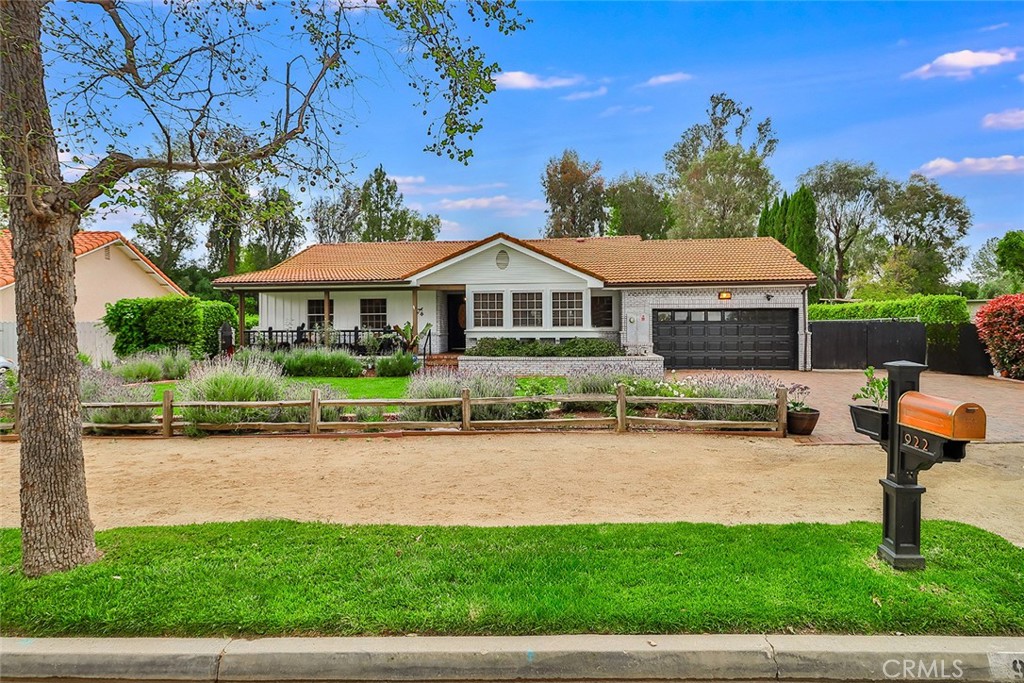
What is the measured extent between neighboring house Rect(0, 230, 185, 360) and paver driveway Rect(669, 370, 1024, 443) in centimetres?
1954

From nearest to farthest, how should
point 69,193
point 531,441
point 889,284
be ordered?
point 69,193
point 531,441
point 889,284

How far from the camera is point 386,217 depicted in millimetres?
42938

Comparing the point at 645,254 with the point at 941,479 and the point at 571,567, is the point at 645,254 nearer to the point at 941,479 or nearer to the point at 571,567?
the point at 941,479

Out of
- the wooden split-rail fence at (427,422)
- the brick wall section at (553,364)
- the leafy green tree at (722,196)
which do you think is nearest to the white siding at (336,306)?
the brick wall section at (553,364)

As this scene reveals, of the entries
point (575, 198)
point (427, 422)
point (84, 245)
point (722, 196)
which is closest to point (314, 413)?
point (427, 422)

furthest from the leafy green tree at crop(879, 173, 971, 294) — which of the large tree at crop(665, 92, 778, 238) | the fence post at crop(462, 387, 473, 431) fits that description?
the fence post at crop(462, 387, 473, 431)

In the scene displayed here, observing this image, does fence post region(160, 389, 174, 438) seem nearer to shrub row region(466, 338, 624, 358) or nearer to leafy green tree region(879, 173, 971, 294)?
shrub row region(466, 338, 624, 358)

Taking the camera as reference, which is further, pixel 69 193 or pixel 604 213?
pixel 604 213

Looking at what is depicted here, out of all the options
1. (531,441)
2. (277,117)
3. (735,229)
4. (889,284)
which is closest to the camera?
(277,117)

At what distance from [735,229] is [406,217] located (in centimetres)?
2349

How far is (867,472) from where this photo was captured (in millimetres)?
6984

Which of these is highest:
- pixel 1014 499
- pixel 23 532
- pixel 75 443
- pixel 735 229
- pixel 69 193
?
pixel 735 229

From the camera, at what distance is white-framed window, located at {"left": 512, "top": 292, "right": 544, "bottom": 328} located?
20.5 metres

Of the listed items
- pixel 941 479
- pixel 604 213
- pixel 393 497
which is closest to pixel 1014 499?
pixel 941 479
